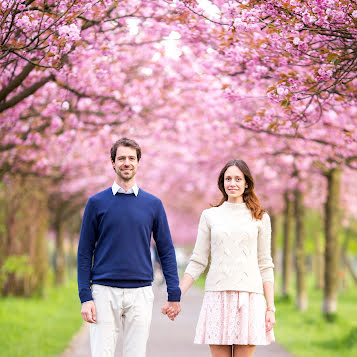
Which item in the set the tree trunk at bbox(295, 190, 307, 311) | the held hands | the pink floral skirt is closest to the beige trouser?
the pink floral skirt

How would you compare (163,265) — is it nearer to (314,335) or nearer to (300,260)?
(314,335)

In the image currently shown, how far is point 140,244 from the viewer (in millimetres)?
5668

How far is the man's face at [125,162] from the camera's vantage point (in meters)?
5.70

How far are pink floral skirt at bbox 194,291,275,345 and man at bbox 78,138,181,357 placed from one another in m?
0.56

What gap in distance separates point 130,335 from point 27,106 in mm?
8716

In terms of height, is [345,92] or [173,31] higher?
[173,31]

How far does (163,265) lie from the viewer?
5953mm

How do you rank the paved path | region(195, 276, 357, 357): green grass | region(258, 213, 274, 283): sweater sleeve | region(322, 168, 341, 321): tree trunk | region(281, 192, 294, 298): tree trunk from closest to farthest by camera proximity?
1. region(258, 213, 274, 283): sweater sleeve
2. the paved path
3. region(195, 276, 357, 357): green grass
4. region(322, 168, 341, 321): tree trunk
5. region(281, 192, 294, 298): tree trunk

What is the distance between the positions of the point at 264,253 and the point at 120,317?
127cm

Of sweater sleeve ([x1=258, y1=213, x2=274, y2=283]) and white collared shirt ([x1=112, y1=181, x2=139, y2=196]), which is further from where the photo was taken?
sweater sleeve ([x1=258, y1=213, x2=274, y2=283])

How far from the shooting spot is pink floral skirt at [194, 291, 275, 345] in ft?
19.3

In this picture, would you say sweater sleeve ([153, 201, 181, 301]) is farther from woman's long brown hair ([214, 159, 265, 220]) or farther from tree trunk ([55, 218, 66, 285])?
tree trunk ([55, 218, 66, 285])

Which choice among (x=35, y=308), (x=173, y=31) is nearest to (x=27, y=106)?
(x=173, y=31)

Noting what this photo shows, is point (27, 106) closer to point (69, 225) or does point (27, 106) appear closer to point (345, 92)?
point (345, 92)
